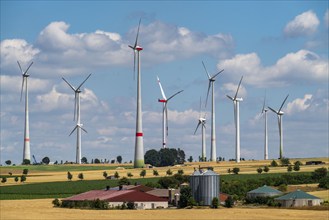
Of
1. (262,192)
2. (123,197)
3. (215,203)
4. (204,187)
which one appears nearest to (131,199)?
(123,197)

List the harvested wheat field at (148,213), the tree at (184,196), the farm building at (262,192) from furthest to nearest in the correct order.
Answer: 1. the farm building at (262,192)
2. the tree at (184,196)
3. the harvested wheat field at (148,213)

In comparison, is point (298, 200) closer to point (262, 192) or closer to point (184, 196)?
point (262, 192)

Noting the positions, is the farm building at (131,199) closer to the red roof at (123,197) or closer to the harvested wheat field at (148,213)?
the red roof at (123,197)

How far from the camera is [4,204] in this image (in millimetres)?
143125

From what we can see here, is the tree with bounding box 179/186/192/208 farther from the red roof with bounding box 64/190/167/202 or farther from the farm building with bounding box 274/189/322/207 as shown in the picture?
the farm building with bounding box 274/189/322/207

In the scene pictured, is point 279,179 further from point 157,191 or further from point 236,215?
point 236,215

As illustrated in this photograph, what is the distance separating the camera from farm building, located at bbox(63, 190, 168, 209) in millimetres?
147125

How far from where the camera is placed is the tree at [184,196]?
5871 inches

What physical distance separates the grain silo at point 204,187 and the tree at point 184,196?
1.08 meters

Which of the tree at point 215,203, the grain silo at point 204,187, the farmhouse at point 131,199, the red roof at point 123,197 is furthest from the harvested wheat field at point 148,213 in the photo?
the grain silo at point 204,187

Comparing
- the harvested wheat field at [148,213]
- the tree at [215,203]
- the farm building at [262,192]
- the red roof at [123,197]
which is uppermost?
the farm building at [262,192]

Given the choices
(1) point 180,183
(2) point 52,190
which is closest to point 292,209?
(1) point 180,183

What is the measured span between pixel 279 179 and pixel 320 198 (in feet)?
107

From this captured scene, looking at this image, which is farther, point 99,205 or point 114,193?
point 114,193
